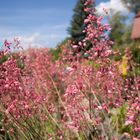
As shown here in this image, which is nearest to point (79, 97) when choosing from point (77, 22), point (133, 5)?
point (77, 22)

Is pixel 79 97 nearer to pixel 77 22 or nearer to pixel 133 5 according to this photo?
pixel 77 22

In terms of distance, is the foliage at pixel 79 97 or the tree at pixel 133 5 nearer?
the foliage at pixel 79 97

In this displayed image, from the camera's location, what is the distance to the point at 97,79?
20.1 ft

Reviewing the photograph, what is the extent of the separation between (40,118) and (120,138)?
1408mm

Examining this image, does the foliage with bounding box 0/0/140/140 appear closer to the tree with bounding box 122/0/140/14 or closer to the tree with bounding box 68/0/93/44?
the tree with bounding box 68/0/93/44

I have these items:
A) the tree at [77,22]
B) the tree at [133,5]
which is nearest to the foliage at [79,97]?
the tree at [77,22]

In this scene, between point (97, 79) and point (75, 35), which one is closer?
point (97, 79)

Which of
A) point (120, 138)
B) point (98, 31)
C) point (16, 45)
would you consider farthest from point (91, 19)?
point (120, 138)

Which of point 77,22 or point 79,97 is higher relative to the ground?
point 77,22

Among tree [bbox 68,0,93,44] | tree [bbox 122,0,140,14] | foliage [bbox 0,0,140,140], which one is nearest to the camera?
foliage [bbox 0,0,140,140]

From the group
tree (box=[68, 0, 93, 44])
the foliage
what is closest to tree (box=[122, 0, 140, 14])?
tree (box=[68, 0, 93, 44])

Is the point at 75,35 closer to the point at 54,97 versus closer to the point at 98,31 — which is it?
the point at 54,97

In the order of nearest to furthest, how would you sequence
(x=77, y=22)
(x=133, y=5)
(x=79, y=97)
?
(x=79, y=97)
(x=77, y=22)
(x=133, y=5)

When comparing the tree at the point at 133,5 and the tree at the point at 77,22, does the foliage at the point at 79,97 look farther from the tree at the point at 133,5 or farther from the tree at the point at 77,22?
the tree at the point at 133,5
